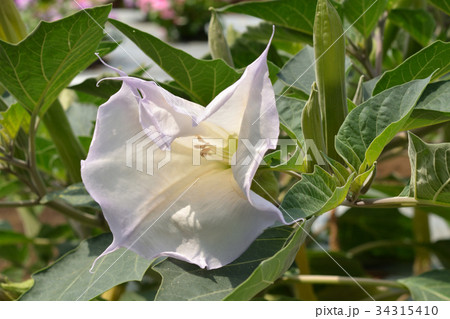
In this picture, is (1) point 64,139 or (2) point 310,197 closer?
(2) point 310,197

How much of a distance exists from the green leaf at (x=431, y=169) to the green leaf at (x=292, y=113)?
0.38 feet

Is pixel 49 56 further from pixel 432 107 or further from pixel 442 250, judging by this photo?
pixel 442 250

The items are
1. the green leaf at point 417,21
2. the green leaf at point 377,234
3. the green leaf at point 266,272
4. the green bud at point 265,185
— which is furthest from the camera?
A: the green leaf at point 377,234

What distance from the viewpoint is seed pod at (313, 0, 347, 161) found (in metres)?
0.52

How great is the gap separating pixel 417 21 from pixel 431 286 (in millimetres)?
367

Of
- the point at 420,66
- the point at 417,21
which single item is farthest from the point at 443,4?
the point at 420,66

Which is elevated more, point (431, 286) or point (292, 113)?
point (292, 113)

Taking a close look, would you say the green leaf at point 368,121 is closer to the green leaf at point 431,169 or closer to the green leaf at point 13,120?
the green leaf at point 431,169

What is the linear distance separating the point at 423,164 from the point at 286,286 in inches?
22.4

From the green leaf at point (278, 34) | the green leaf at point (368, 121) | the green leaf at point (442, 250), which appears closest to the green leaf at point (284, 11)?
the green leaf at point (278, 34)

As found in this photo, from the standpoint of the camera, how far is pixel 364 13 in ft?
2.42

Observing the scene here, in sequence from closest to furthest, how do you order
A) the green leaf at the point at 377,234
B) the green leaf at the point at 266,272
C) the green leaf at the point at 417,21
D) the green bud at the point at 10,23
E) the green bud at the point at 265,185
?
the green leaf at the point at 266,272, the green bud at the point at 265,185, the green bud at the point at 10,23, the green leaf at the point at 417,21, the green leaf at the point at 377,234

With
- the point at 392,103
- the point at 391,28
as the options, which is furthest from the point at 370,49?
the point at 392,103

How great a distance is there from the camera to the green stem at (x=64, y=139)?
2.39 ft
